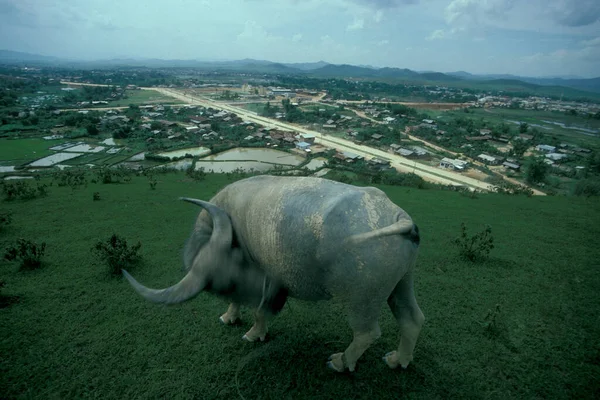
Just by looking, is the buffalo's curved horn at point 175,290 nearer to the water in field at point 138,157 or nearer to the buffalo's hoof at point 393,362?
the buffalo's hoof at point 393,362

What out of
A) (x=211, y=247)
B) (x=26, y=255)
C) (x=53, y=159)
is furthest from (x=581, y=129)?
(x=53, y=159)

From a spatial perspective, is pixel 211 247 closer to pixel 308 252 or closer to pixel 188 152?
pixel 308 252

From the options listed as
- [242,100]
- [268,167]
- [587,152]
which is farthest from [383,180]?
[242,100]

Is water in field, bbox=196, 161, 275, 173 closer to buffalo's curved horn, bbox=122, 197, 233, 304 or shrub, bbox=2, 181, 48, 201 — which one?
shrub, bbox=2, 181, 48, 201

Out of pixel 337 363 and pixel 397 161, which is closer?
pixel 337 363

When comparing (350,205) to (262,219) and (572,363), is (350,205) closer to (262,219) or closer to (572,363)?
(262,219)

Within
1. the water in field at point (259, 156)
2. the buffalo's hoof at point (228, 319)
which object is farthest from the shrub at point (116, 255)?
the water in field at point (259, 156)
